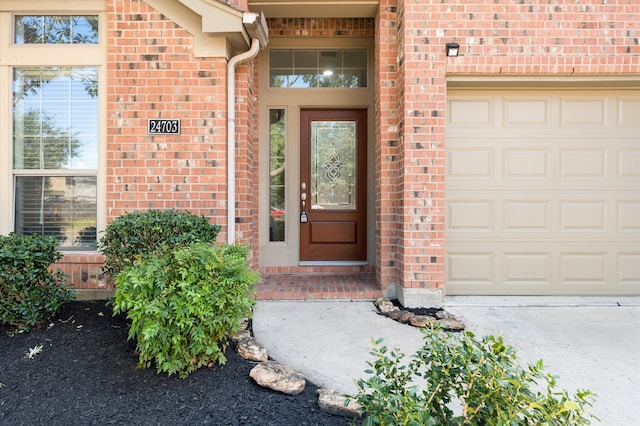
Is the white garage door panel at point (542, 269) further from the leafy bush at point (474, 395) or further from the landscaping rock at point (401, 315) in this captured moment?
the leafy bush at point (474, 395)

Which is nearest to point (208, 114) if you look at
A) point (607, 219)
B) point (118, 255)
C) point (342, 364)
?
point (118, 255)

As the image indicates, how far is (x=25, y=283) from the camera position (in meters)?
3.02

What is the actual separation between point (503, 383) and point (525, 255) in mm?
3370

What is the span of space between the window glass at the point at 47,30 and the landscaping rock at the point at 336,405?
164 inches

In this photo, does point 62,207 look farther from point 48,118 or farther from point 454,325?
point 454,325

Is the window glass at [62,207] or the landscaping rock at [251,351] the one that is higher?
the window glass at [62,207]

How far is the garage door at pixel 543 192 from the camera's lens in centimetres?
427

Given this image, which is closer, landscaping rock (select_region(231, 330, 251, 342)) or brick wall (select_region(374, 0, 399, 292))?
landscaping rock (select_region(231, 330, 251, 342))

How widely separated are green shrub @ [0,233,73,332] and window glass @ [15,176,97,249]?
2.70ft

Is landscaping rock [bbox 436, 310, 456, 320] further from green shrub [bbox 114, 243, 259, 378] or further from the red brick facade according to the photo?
green shrub [bbox 114, 243, 259, 378]

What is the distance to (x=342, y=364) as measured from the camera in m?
2.74

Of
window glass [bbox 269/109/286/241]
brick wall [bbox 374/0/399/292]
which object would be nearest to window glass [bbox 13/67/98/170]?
window glass [bbox 269/109/286/241]

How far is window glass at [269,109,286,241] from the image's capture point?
206 inches

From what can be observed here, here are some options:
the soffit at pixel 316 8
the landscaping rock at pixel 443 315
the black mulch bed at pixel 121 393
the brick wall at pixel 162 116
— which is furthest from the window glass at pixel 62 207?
the landscaping rock at pixel 443 315
